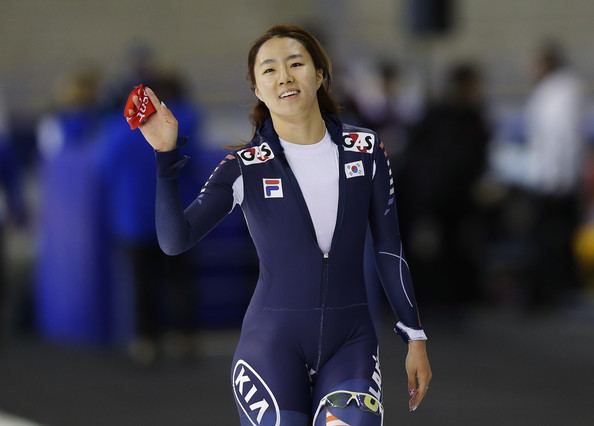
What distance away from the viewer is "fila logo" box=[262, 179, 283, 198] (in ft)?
12.8

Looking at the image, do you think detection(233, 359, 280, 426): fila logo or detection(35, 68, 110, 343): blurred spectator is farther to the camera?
detection(35, 68, 110, 343): blurred spectator

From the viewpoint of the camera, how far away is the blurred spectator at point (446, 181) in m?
10.2

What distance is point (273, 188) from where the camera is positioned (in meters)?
3.91

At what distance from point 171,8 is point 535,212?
2413cm

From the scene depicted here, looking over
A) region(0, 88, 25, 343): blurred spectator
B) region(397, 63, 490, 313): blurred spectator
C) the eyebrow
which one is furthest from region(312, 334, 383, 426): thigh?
region(397, 63, 490, 313): blurred spectator

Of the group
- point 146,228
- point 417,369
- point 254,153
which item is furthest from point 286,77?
point 146,228

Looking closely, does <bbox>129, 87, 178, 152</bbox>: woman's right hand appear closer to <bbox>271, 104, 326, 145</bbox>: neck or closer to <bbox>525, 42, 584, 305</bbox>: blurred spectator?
<bbox>271, 104, 326, 145</bbox>: neck

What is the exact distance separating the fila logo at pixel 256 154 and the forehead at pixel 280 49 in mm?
257

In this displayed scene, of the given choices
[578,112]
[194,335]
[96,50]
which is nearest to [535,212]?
[578,112]

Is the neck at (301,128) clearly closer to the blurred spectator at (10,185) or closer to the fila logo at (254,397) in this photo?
the fila logo at (254,397)

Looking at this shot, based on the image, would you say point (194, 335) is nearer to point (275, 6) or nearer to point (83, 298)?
point (83, 298)

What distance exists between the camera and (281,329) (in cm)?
389

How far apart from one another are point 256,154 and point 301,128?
158 mm

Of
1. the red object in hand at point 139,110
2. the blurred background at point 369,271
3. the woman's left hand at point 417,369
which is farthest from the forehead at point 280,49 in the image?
the blurred background at point 369,271
